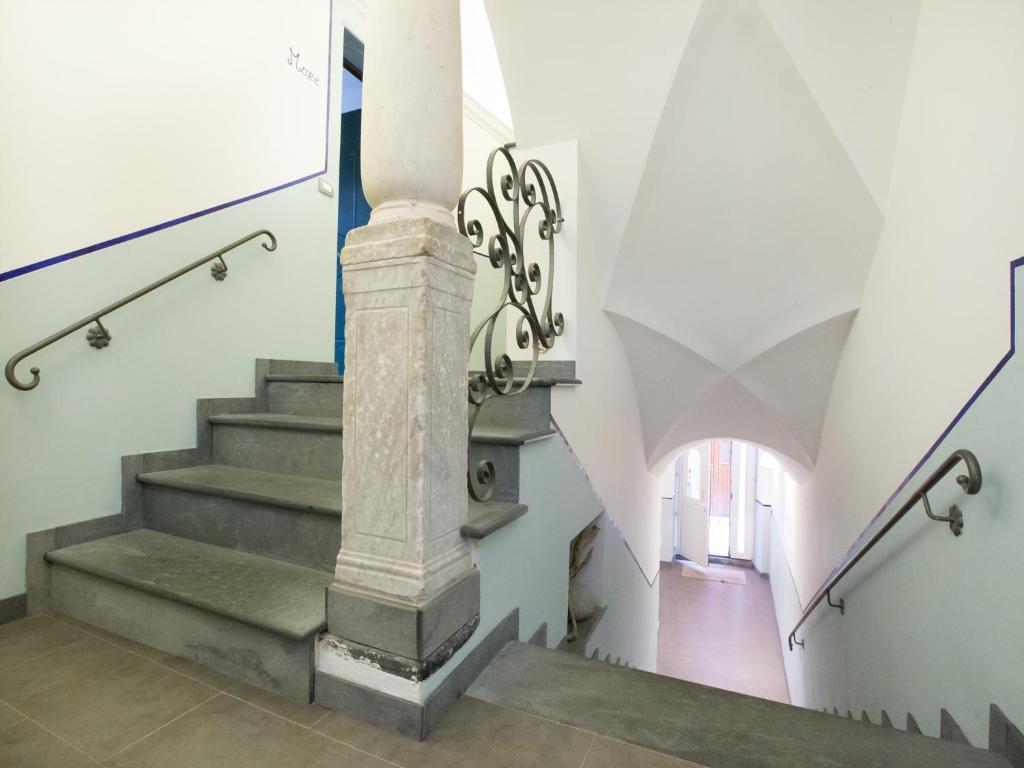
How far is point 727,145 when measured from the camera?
94.8 inches

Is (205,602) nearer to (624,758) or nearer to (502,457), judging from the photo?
(502,457)

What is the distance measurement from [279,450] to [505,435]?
3.10ft

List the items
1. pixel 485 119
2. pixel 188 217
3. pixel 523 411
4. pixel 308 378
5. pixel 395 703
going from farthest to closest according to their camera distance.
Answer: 1. pixel 485 119
2. pixel 308 378
3. pixel 188 217
4. pixel 523 411
5. pixel 395 703

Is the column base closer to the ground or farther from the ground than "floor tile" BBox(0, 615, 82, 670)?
farther from the ground

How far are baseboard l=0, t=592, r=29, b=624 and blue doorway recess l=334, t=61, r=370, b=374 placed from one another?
6.49ft

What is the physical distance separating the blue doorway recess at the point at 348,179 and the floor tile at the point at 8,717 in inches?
92.7

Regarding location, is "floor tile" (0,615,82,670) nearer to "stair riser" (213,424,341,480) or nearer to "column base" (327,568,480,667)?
"stair riser" (213,424,341,480)

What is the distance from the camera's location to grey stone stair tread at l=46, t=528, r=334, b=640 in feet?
3.91

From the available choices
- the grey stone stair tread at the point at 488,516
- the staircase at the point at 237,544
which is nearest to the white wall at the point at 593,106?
the grey stone stair tread at the point at 488,516

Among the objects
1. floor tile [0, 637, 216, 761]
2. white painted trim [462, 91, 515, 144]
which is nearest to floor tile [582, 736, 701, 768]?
floor tile [0, 637, 216, 761]

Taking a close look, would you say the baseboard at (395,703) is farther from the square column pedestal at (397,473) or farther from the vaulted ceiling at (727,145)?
the vaulted ceiling at (727,145)

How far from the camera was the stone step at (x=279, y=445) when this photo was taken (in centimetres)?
181

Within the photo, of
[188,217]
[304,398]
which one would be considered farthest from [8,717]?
[188,217]

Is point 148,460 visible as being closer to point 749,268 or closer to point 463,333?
point 463,333
